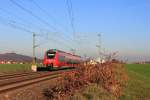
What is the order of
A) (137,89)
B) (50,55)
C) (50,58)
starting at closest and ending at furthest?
(137,89)
(50,58)
(50,55)

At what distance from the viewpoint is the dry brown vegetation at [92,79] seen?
17.7 m

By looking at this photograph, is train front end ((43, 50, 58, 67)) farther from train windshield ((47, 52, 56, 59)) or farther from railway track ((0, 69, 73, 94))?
railway track ((0, 69, 73, 94))

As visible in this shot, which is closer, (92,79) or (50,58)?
(92,79)

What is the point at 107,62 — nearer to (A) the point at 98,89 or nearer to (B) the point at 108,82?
(B) the point at 108,82

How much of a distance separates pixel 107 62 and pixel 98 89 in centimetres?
404

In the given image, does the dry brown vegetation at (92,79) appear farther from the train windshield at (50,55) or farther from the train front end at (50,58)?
the train windshield at (50,55)

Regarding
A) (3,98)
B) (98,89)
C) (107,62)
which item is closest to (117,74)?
(107,62)

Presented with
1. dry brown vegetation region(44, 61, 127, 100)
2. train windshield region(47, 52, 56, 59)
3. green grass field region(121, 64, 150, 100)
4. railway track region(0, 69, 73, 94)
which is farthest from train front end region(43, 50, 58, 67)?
dry brown vegetation region(44, 61, 127, 100)

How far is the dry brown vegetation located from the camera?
1770 cm

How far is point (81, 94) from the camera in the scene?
15.7 m

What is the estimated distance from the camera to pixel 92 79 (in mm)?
19922

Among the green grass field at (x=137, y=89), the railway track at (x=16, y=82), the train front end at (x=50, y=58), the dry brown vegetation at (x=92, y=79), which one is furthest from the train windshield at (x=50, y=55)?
the dry brown vegetation at (x=92, y=79)

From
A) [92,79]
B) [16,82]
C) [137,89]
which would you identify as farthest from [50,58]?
[92,79]

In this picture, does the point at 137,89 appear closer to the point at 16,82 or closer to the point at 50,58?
the point at 16,82
